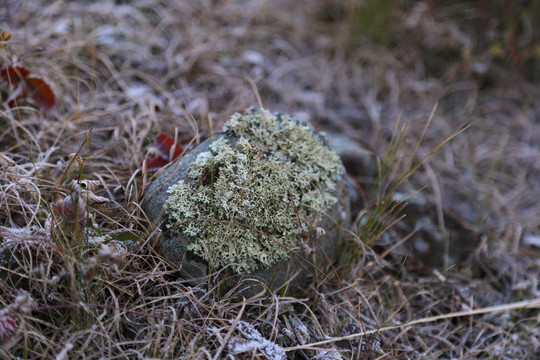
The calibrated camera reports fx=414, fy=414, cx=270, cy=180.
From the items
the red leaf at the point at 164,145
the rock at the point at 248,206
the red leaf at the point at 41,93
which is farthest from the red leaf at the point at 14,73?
the rock at the point at 248,206

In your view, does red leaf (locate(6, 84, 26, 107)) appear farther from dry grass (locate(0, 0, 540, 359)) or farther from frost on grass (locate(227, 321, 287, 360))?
frost on grass (locate(227, 321, 287, 360))

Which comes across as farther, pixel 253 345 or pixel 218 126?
pixel 218 126

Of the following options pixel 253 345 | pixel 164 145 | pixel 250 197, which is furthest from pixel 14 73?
pixel 253 345

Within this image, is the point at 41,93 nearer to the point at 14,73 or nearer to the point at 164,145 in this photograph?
the point at 14,73

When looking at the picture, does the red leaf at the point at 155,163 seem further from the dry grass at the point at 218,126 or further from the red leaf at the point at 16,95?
the red leaf at the point at 16,95

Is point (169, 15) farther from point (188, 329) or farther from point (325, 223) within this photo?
point (188, 329)

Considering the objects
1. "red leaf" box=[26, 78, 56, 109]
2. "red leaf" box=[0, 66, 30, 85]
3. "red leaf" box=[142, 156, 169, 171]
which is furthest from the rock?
"red leaf" box=[0, 66, 30, 85]
